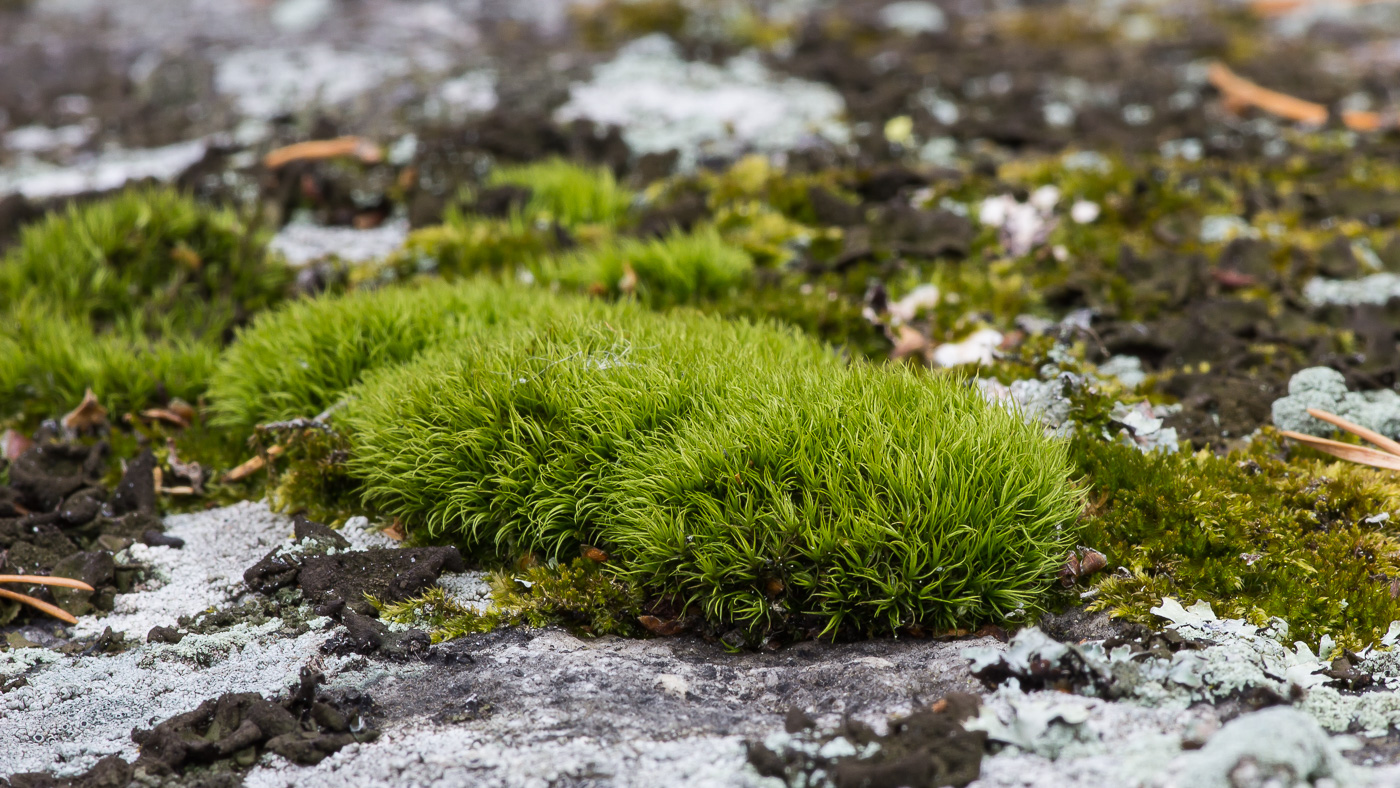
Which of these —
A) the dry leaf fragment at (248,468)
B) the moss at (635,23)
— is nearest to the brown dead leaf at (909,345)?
the dry leaf fragment at (248,468)

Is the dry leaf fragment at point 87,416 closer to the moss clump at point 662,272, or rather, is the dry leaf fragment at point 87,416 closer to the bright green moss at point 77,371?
the bright green moss at point 77,371

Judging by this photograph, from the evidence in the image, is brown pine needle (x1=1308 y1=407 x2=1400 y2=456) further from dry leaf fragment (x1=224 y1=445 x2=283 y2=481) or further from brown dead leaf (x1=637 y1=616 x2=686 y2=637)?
dry leaf fragment (x1=224 y1=445 x2=283 y2=481)

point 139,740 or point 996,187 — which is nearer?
point 139,740

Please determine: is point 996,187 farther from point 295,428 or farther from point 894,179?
point 295,428

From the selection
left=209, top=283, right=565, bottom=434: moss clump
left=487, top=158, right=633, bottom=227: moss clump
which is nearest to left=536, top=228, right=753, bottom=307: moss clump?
left=209, top=283, right=565, bottom=434: moss clump

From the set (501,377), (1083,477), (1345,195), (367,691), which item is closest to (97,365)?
(501,377)
